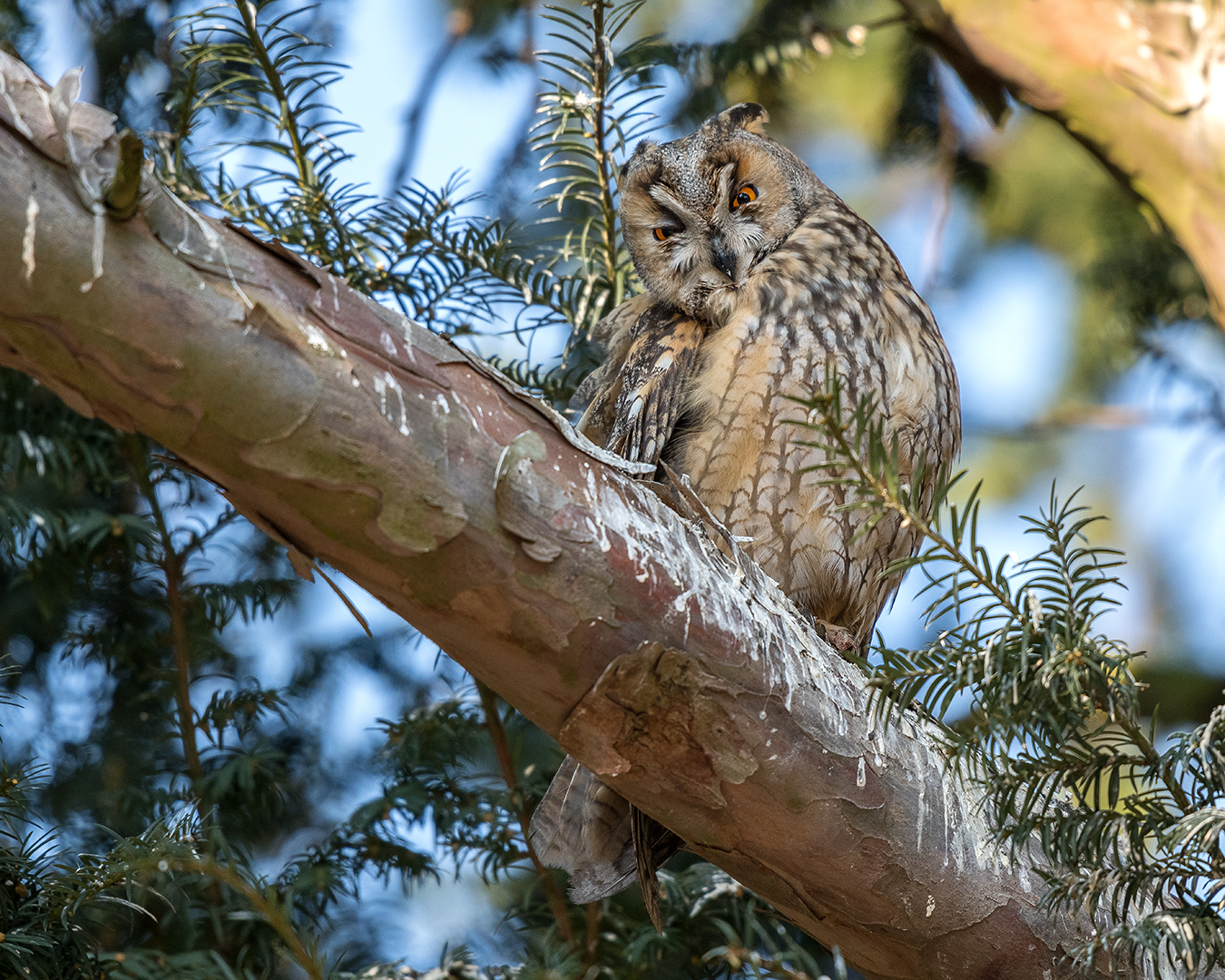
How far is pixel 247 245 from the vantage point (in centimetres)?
98

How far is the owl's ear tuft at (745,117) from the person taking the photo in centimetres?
228

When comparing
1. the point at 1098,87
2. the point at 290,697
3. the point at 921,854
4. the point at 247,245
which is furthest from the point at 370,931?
the point at 1098,87

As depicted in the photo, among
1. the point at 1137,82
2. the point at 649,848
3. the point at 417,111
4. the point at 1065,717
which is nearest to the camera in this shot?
the point at 1065,717

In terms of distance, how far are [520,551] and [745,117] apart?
1541mm

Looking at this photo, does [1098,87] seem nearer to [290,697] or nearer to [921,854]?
[921,854]

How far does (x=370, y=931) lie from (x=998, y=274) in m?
2.89

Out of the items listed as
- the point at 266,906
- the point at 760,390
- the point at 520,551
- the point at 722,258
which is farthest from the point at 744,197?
the point at 266,906

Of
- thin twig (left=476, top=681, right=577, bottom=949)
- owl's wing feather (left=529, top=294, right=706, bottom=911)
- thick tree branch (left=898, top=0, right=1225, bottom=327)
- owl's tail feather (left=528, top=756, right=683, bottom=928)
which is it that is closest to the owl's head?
owl's wing feather (left=529, top=294, right=706, bottom=911)

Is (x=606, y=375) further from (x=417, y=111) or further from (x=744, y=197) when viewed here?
(x=417, y=111)

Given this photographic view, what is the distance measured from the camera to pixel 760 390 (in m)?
1.79

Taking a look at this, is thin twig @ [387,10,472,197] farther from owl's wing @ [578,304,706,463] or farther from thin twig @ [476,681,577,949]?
thin twig @ [476,681,577,949]

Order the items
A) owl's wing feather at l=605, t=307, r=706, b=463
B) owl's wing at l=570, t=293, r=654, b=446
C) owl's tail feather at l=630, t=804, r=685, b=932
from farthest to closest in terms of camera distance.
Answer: owl's wing at l=570, t=293, r=654, b=446 → owl's wing feather at l=605, t=307, r=706, b=463 → owl's tail feather at l=630, t=804, r=685, b=932

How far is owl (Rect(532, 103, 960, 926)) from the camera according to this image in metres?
1.75

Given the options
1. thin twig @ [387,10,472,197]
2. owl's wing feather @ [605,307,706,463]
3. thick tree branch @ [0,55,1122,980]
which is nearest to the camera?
thick tree branch @ [0,55,1122,980]
